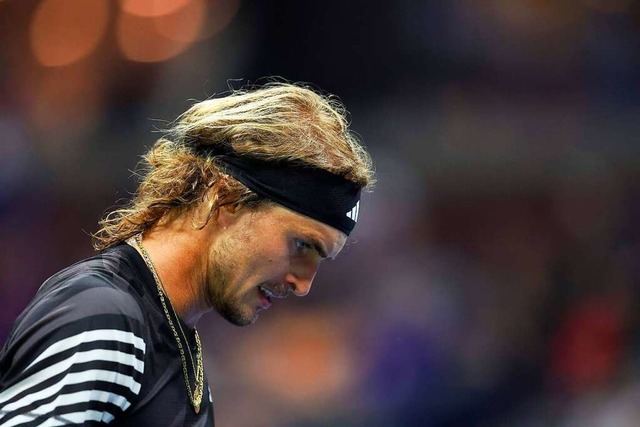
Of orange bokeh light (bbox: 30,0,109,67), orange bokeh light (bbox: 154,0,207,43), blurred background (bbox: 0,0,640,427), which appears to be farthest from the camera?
orange bokeh light (bbox: 154,0,207,43)

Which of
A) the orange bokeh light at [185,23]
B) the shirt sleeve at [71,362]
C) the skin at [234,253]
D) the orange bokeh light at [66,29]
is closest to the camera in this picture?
the shirt sleeve at [71,362]

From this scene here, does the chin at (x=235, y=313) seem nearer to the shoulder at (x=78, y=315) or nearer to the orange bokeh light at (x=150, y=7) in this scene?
the shoulder at (x=78, y=315)

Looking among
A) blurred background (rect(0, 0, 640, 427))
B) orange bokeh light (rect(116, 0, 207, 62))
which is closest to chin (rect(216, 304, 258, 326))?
blurred background (rect(0, 0, 640, 427))

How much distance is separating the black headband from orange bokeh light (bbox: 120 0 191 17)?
8.40 feet

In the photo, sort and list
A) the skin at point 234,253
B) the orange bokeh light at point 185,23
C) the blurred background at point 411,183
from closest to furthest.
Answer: the skin at point 234,253 < the blurred background at point 411,183 < the orange bokeh light at point 185,23

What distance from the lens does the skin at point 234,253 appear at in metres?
1.71

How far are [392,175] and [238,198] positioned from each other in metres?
2.38

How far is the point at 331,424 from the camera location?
3.71 metres

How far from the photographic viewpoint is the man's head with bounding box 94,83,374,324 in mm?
1744

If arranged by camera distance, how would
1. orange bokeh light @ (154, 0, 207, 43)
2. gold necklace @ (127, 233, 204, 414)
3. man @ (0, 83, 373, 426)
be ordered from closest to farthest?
man @ (0, 83, 373, 426), gold necklace @ (127, 233, 204, 414), orange bokeh light @ (154, 0, 207, 43)

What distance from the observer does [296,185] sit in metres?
1.74

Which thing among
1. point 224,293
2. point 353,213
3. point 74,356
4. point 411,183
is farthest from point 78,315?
point 411,183

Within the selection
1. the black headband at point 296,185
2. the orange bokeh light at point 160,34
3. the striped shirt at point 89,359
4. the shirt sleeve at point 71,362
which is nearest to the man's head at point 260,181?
the black headband at point 296,185

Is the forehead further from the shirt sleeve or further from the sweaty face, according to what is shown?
the shirt sleeve
